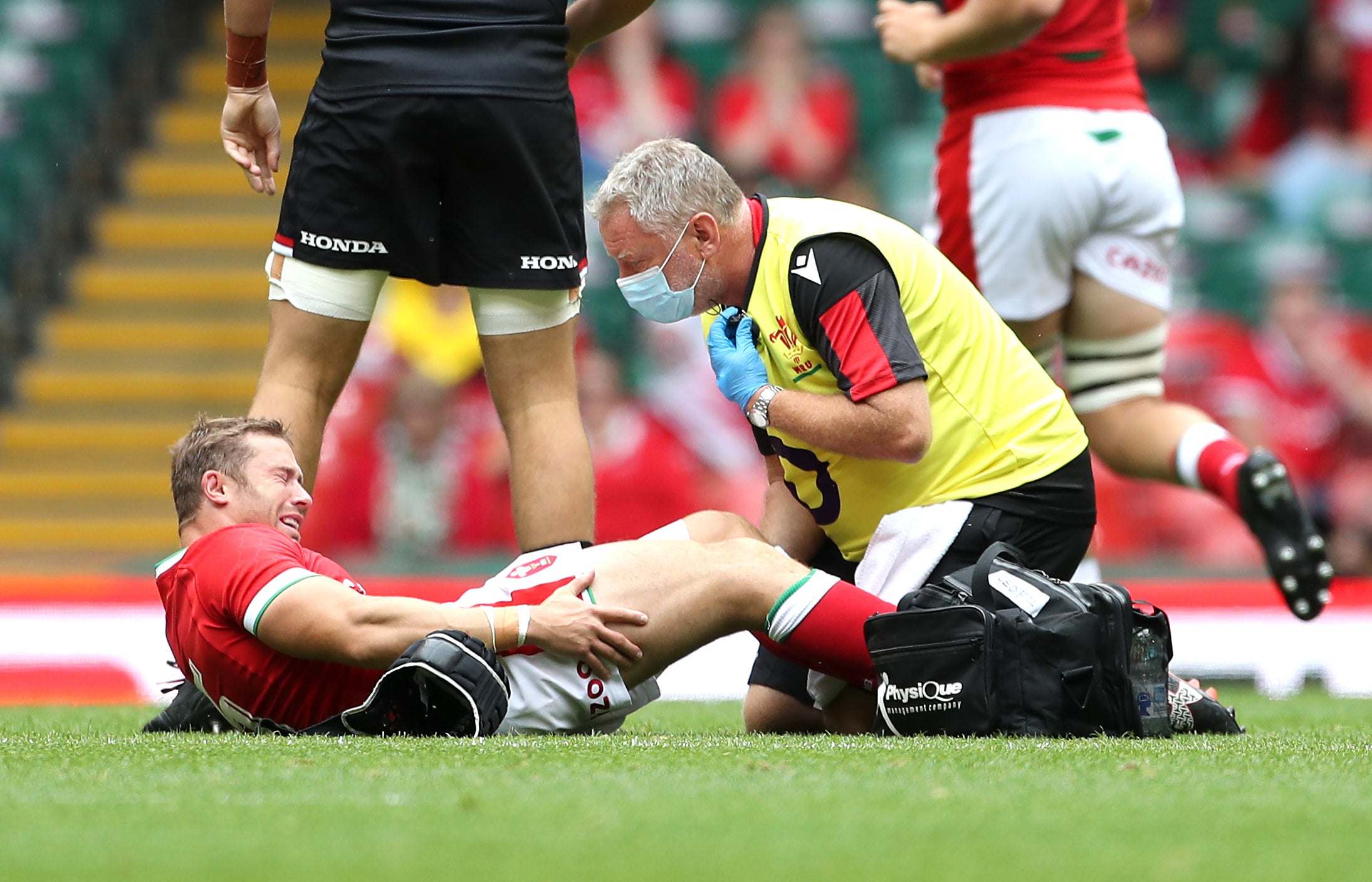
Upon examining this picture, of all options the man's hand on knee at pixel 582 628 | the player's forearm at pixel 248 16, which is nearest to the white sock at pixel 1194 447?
the man's hand on knee at pixel 582 628

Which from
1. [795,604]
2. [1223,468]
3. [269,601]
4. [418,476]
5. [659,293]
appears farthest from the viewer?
[418,476]

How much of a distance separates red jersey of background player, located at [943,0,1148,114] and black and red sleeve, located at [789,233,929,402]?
1372mm

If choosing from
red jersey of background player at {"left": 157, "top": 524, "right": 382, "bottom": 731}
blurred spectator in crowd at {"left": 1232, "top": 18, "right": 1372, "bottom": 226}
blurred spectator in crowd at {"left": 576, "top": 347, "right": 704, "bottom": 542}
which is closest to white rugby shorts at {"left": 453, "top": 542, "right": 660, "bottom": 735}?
red jersey of background player at {"left": 157, "top": 524, "right": 382, "bottom": 731}

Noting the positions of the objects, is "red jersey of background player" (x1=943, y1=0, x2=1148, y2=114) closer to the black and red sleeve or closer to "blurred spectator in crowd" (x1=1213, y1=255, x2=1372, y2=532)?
the black and red sleeve

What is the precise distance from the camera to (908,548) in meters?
3.57

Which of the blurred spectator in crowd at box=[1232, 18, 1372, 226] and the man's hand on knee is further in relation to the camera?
the blurred spectator in crowd at box=[1232, 18, 1372, 226]

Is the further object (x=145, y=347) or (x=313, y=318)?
(x=145, y=347)

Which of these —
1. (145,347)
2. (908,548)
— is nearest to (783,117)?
(145,347)

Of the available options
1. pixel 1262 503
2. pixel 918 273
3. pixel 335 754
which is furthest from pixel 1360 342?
pixel 335 754

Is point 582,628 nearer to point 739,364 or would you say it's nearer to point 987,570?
point 739,364

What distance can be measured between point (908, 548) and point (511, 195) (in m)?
1.09

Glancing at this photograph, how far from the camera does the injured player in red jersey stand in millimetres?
3129

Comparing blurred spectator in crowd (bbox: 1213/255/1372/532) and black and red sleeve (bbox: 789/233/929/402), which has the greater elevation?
black and red sleeve (bbox: 789/233/929/402)

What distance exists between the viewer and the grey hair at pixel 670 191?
3.51m
